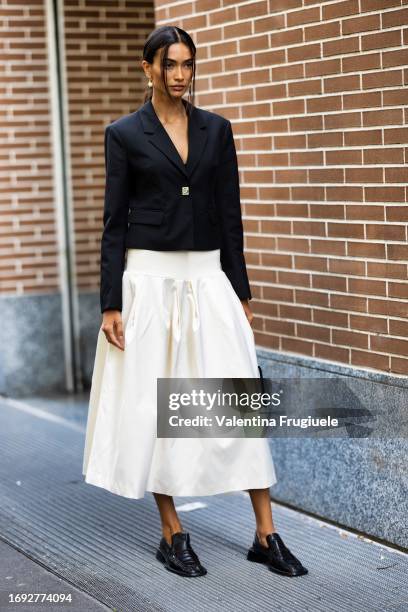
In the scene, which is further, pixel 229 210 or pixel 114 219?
pixel 229 210

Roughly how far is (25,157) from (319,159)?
3.91m

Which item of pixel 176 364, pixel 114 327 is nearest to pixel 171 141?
pixel 114 327

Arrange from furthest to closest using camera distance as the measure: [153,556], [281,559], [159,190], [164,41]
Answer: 1. [153,556]
2. [281,559]
3. [159,190]
4. [164,41]

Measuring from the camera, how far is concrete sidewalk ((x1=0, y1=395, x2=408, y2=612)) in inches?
189

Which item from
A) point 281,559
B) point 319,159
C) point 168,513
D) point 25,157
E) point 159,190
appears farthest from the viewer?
point 25,157

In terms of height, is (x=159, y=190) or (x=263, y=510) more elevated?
(x=159, y=190)

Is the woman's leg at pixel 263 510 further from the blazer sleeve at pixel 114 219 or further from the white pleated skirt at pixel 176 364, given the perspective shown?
the blazer sleeve at pixel 114 219

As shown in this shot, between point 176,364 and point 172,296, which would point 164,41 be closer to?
point 172,296

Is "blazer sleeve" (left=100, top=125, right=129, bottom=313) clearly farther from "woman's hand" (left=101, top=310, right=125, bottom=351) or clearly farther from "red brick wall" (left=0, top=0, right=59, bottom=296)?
"red brick wall" (left=0, top=0, right=59, bottom=296)

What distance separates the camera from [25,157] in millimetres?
9148

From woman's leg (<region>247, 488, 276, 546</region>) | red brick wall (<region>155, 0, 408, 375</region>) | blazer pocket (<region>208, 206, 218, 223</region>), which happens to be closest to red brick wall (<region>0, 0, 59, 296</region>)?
red brick wall (<region>155, 0, 408, 375</region>)

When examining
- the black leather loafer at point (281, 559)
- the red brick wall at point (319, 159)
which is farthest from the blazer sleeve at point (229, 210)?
the black leather loafer at point (281, 559)

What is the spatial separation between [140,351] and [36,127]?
4537mm

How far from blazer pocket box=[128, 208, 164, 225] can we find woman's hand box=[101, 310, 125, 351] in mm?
390
